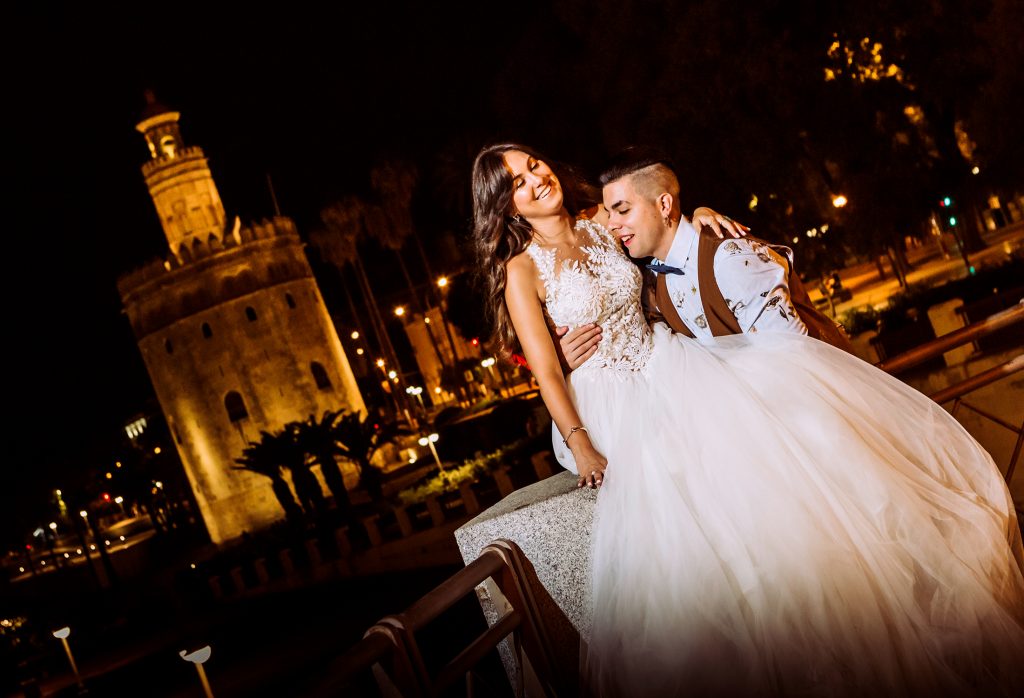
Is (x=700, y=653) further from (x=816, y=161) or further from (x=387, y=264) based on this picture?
(x=387, y=264)

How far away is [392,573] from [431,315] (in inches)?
1765

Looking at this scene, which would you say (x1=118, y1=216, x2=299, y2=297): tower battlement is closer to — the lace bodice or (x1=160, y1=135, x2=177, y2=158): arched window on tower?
(x1=160, y1=135, x2=177, y2=158): arched window on tower

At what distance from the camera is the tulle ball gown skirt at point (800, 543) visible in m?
2.23

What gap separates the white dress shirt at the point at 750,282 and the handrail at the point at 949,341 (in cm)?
58

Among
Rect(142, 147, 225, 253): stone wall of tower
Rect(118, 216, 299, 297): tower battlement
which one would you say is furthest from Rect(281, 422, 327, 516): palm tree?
Rect(142, 147, 225, 253): stone wall of tower

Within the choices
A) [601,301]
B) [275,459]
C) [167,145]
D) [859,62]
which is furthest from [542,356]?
[167,145]

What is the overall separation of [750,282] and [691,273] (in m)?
0.28

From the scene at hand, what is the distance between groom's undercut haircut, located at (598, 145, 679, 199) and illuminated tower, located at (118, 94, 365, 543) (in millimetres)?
39238

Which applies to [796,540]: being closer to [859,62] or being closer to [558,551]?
[558,551]

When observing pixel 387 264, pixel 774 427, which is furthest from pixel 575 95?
pixel 387 264

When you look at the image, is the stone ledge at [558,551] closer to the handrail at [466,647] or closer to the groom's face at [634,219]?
the handrail at [466,647]

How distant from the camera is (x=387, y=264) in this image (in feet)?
223

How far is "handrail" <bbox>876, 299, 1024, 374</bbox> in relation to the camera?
129 inches

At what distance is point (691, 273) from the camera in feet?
10.6
